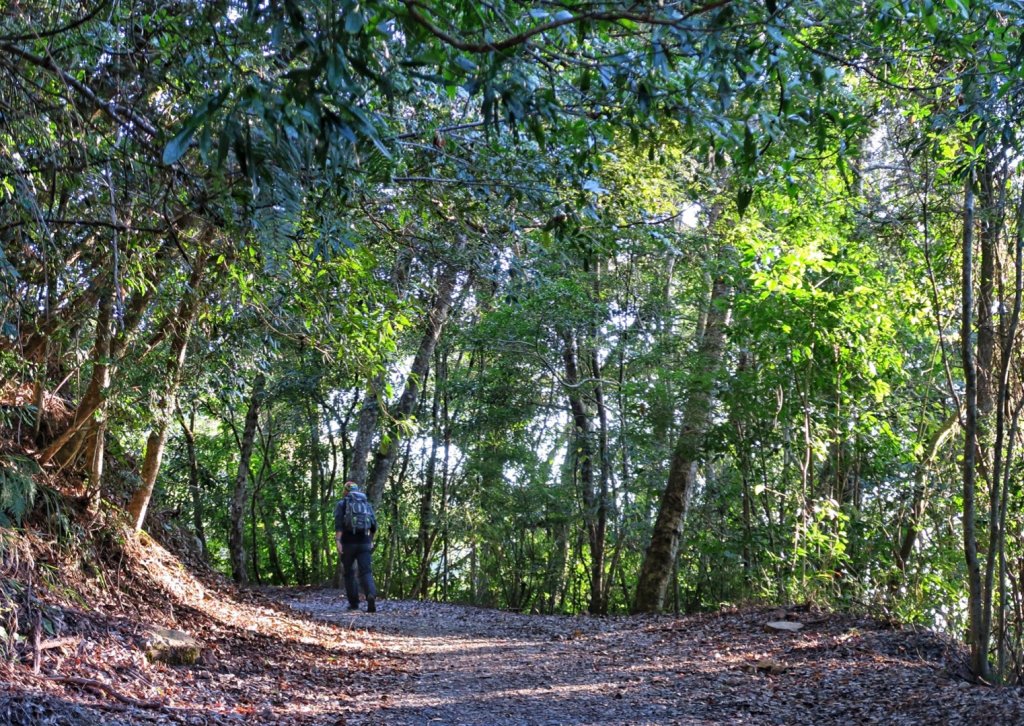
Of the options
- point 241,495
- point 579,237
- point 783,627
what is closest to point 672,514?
point 783,627

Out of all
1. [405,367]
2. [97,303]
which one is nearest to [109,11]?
[97,303]

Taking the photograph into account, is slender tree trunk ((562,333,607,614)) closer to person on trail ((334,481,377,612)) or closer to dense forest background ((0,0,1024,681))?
dense forest background ((0,0,1024,681))

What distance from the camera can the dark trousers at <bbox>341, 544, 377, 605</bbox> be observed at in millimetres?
12141

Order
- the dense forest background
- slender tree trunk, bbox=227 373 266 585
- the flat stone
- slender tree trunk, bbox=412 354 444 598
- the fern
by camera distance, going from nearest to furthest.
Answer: the dense forest background < the flat stone < the fern < slender tree trunk, bbox=227 373 266 585 < slender tree trunk, bbox=412 354 444 598

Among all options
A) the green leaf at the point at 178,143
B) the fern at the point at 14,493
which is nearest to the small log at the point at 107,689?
the fern at the point at 14,493

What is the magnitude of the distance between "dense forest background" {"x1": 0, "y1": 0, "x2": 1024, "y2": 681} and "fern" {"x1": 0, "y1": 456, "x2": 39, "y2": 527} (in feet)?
0.14

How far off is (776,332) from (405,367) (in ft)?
36.3

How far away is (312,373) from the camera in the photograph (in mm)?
17141

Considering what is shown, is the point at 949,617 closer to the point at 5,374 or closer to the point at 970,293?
the point at 970,293

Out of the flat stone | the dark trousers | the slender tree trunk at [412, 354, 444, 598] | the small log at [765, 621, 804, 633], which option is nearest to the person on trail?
the dark trousers

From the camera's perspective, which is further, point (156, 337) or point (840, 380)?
point (840, 380)

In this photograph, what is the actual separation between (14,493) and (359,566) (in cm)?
623

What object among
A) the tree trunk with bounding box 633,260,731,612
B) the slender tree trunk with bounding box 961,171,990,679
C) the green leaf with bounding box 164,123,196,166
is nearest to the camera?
the green leaf with bounding box 164,123,196,166

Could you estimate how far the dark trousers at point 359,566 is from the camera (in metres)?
12.1
